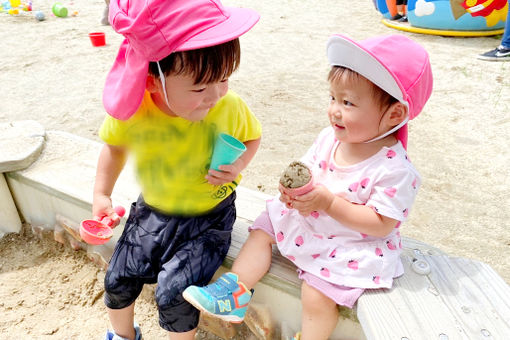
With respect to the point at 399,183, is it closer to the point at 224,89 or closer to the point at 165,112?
the point at 224,89

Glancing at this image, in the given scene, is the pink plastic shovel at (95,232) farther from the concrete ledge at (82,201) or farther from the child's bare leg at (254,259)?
the child's bare leg at (254,259)

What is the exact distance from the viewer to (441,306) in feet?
4.40

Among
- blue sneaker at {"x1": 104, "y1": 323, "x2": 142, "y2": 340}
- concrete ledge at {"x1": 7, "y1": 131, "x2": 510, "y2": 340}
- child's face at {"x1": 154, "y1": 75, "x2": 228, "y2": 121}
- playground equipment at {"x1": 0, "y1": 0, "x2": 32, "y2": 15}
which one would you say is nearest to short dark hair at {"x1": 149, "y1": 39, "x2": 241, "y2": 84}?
child's face at {"x1": 154, "y1": 75, "x2": 228, "y2": 121}

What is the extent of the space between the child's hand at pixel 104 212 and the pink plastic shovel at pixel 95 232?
0.7 inches

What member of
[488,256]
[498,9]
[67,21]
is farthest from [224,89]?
[67,21]

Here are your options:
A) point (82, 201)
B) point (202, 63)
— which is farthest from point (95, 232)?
point (202, 63)

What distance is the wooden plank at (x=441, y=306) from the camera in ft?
4.15

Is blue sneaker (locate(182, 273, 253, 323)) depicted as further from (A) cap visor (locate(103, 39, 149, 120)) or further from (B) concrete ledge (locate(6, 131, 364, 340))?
(A) cap visor (locate(103, 39, 149, 120))

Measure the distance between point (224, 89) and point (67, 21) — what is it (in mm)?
6174

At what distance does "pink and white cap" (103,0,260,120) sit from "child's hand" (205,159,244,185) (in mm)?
312

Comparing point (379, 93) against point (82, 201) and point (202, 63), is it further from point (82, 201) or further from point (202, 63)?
point (82, 201)

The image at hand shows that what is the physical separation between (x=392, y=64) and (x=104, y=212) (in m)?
1.06

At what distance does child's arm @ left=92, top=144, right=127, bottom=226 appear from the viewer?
62.7 inches

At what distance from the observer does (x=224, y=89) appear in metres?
1.34
